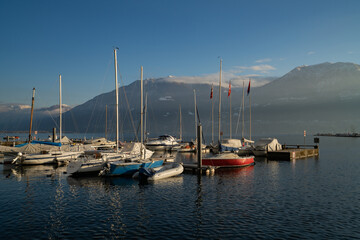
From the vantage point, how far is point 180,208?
20625 millimetres

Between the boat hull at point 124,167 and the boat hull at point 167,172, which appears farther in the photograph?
the boat hull at point 124,167

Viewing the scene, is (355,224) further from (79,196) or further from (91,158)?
(91,158)

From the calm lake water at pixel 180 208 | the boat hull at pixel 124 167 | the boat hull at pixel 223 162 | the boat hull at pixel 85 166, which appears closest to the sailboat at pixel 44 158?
the boat hull at pixel 85 166

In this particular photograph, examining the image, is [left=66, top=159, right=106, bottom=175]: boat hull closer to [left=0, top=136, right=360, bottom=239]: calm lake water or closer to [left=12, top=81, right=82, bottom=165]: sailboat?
[left=0, top=136, right=360, bottom=239]: calm lake water

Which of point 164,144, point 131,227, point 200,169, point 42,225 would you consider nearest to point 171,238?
point 131,227

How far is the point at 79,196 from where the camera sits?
78.2 ft

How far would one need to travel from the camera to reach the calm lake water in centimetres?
1591

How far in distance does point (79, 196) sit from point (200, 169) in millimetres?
17059

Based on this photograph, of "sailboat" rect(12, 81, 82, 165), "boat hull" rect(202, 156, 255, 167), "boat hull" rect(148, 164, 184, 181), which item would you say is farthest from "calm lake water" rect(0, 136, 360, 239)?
"sailboat" rect(12, 81, 82, 165)

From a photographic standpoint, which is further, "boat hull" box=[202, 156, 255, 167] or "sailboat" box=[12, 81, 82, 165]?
"sailboat" box=[12, 81, 82, 165]

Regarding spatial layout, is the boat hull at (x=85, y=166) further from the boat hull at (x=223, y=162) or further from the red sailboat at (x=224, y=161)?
the red sailboat at (x=224, y=161)

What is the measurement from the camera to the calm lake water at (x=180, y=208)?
15.9 meters

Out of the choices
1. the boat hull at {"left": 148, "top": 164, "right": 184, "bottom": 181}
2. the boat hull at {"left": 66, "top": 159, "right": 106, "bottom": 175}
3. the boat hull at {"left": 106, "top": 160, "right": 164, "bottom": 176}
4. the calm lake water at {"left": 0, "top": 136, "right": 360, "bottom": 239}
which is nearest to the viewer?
the calm lake water at {"left": 0, "top": 136, "right": 360, "bottom": 239}

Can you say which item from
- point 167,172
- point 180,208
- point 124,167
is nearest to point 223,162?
point 167,172
